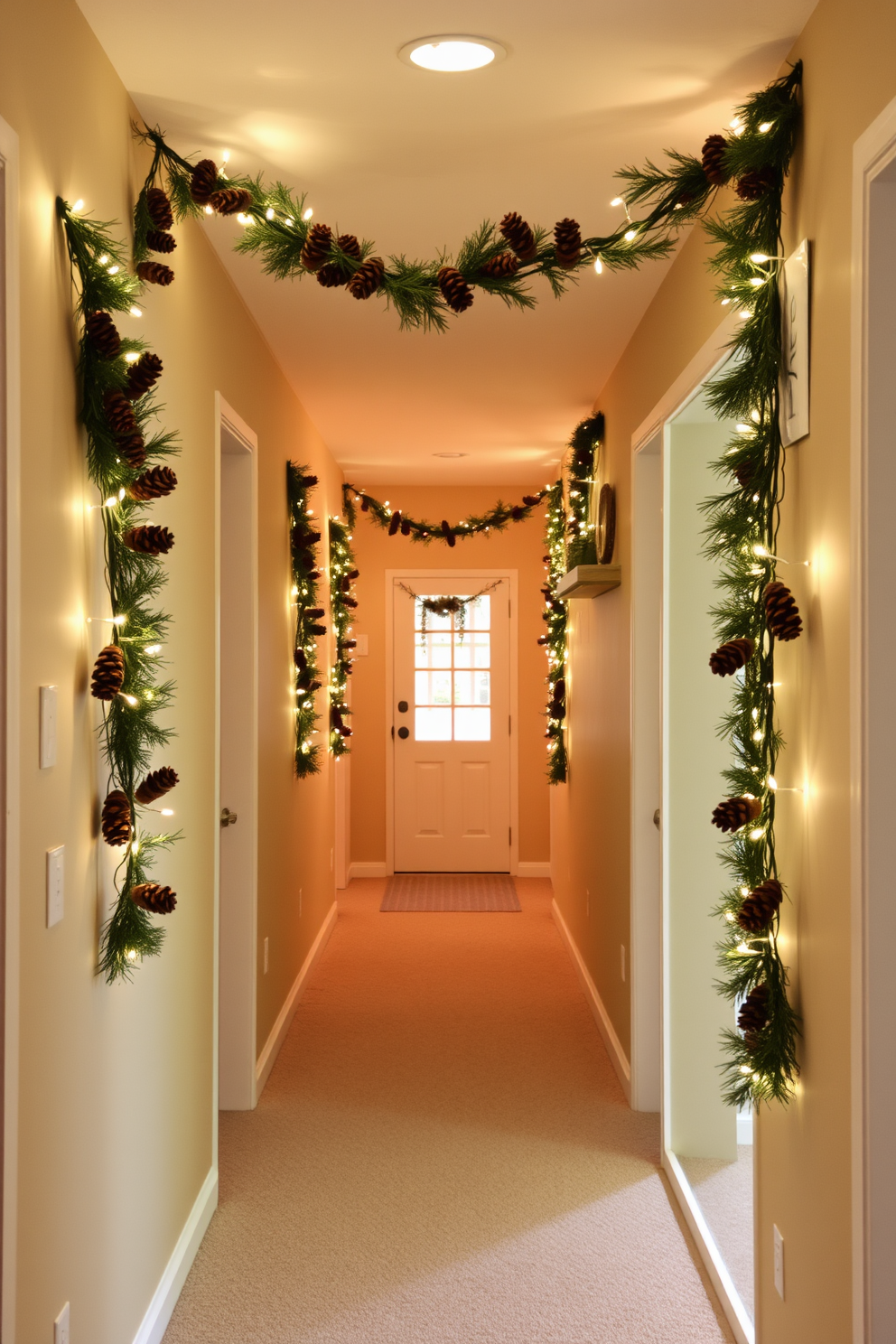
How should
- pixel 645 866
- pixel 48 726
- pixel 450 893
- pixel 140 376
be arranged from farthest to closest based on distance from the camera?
pixel 450 893 < pixel 645 866 < pixel 140 376 < pixel 48 726

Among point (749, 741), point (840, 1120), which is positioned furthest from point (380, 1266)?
point (749, 741)

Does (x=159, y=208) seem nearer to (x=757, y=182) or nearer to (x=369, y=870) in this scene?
(x=757, y=182)

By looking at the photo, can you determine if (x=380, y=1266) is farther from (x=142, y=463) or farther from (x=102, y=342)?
(x=102, y=342)

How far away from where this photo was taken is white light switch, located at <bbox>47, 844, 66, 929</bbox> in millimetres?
1725

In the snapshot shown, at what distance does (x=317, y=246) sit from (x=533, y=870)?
6002 mm

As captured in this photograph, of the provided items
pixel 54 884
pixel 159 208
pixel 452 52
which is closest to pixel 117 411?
pixel 159 208

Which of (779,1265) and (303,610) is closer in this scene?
(779,1265)

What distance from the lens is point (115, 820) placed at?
1921mm

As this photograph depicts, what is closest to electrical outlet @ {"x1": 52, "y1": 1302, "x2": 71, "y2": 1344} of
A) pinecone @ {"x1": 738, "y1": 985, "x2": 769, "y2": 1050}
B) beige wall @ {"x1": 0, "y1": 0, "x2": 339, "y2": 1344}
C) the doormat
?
beige wall @ {"x1": 0, "y1": 0, "x2": 339, "y2": 1344}

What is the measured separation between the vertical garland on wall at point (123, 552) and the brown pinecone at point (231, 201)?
21 cm

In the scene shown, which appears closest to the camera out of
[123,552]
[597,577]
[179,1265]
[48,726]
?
[48,726]

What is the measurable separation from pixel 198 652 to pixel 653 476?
166cm

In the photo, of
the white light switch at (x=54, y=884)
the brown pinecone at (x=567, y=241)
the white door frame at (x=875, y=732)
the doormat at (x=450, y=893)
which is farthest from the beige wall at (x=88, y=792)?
the doormat at (x=450, y=893)

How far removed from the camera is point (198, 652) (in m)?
2.78
